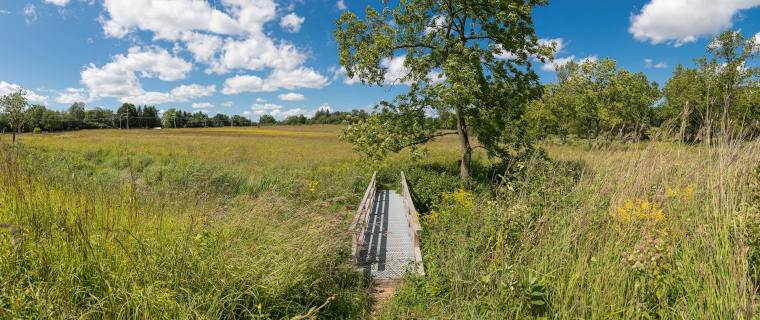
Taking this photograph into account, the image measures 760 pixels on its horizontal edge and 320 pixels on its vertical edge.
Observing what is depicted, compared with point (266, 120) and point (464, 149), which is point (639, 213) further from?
point (266, 120)

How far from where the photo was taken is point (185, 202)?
490 cm

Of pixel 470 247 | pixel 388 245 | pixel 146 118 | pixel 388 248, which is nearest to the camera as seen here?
pixel 470 247

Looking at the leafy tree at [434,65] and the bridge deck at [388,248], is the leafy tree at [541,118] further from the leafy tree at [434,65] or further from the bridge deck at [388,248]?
the bridge deck at [388,248]

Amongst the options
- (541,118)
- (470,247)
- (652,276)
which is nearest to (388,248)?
(470,247)

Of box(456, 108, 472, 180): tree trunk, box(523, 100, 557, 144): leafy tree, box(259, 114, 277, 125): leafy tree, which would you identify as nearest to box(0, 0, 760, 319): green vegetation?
box(456, 108, 472, 180): tree trunk

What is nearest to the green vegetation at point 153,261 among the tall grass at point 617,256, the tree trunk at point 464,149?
the tall grass at point 617,256

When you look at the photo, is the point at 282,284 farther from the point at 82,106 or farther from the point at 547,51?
the point at 82,106

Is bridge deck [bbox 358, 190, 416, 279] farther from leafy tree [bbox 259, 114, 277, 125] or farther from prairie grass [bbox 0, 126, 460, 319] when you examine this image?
leafy tree [bbox 259, 114, 277, 125]

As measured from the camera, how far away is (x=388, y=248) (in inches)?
239

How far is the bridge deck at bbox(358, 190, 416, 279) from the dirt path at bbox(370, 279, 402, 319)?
0.15 meters

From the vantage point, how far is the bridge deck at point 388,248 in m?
5.03

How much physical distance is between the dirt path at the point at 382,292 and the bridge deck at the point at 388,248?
15 centimetres

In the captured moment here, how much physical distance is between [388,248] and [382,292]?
1.60 meters

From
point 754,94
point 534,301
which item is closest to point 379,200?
point 534,301
